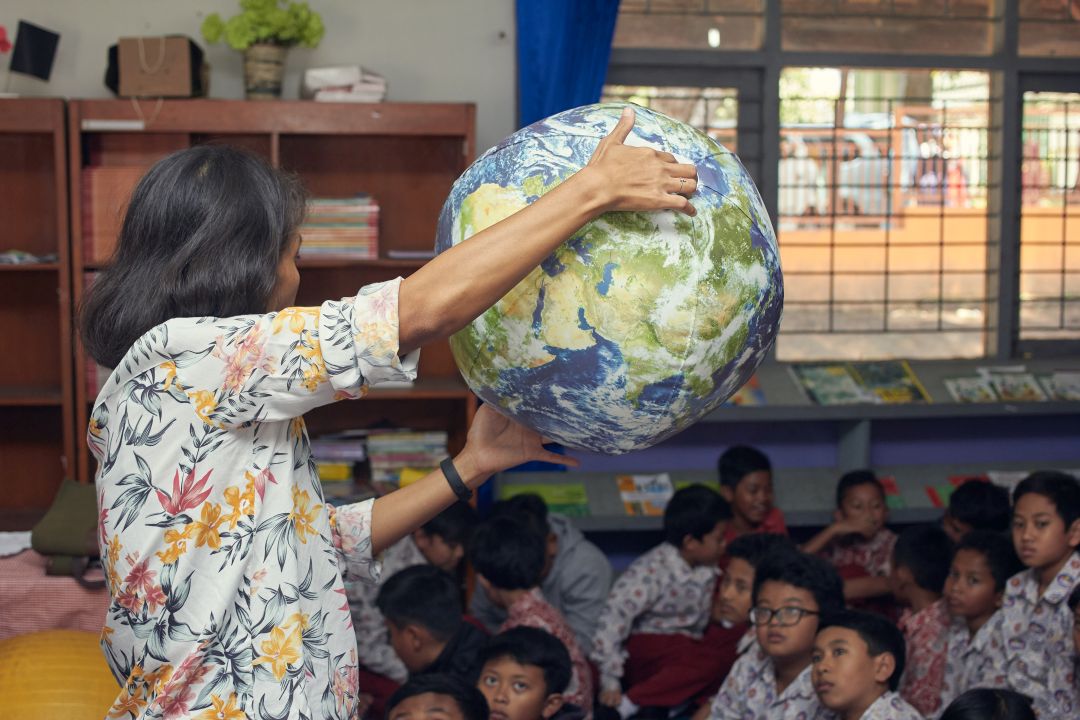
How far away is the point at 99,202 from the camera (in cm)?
422

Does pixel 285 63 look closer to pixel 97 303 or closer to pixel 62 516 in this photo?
pixel 62 516

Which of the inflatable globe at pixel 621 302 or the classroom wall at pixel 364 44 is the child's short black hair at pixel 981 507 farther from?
the inflatable globe at pixel 621 302

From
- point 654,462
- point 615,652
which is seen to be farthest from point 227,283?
point 654,462

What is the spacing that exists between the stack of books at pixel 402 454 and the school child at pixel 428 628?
109 centimetres

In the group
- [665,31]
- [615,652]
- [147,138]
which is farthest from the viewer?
[665,31]

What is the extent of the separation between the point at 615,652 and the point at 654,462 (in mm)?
1334

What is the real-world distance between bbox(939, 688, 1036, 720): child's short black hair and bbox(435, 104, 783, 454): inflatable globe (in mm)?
1300

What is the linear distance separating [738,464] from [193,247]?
3474mm

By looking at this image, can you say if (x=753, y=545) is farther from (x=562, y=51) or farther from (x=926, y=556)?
(x=562, y=51)

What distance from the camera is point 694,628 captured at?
407 cm

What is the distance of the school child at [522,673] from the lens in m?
3.01

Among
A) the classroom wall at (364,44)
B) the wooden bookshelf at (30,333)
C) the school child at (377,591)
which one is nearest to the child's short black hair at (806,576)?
the school child at (377,591)

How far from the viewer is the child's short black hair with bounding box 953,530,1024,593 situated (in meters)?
3.39

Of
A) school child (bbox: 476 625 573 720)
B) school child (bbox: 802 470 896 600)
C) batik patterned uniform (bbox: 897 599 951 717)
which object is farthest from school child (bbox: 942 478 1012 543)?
school child (bbox: 476 625 573 720)
